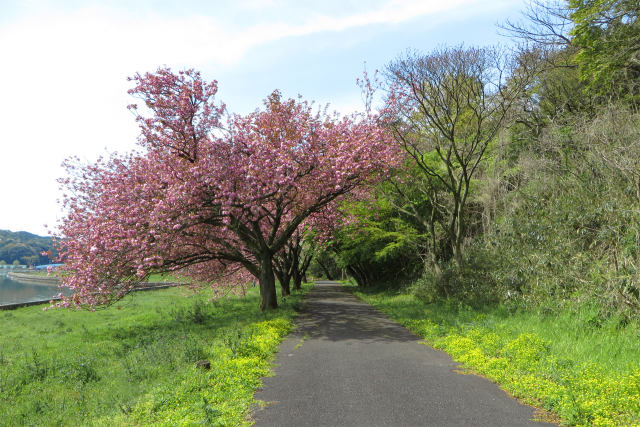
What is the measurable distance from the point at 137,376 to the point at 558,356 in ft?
29.1

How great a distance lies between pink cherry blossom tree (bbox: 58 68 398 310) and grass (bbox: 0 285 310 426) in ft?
8.33

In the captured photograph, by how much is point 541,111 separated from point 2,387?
91.2ft

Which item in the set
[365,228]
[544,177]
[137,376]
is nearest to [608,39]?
[544,177]

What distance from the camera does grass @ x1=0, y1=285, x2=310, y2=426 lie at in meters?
6.24

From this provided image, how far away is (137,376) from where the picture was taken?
30.2 ft

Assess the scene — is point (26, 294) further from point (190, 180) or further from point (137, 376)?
point (137, 376)

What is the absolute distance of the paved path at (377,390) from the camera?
5.52 metres

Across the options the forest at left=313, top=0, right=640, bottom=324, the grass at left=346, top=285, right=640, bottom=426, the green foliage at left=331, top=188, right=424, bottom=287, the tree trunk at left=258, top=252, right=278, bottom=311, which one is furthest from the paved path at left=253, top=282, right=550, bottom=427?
the green foliage at left=331, top=188, right=424, bottom=287

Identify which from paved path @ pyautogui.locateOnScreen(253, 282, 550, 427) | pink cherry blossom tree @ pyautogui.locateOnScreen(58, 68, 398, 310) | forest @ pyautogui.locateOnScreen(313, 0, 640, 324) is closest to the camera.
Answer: paved path @ pyautogui.locateOnScreen(253, 282, 550, 427)

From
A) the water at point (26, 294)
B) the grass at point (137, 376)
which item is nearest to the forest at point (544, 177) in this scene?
the grass at point (137, 376)

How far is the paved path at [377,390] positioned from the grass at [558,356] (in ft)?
1.35

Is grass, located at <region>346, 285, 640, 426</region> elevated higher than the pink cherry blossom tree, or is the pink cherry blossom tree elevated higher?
the pink cherry blossom tree

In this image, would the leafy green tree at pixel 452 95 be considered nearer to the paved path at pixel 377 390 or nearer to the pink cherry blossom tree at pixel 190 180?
the pink cherry blossom tree at pixel 190 180

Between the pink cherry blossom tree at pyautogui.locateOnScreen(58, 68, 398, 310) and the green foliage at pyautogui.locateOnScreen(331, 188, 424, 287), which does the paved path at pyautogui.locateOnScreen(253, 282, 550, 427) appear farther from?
the green foliage at pyautogui.locateOnScreen(331, 188, 424, 287)
